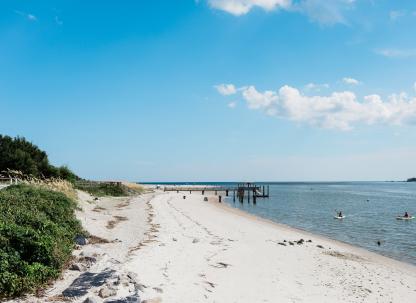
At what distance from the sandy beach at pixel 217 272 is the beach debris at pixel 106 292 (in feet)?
0.07

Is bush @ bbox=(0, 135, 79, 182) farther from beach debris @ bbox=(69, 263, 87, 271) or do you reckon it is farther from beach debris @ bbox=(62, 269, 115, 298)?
beach debris @ bbox=(62, 269, 115, 298)

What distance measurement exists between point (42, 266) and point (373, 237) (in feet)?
76.2

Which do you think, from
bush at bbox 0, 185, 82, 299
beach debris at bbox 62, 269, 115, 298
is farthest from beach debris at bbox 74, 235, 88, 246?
beach debris at bbox 62, 269, 115, 298

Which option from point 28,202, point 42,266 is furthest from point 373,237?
point 42,266

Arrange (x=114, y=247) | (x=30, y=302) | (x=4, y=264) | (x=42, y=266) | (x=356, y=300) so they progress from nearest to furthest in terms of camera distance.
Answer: (x=30, y=302) < (x=4, y=264) < (x=42, y=266) < (x=356, y=300) < (x=114, y=247)

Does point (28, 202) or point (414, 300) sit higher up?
point (28, 202)

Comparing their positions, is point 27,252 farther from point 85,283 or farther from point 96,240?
point 96,240

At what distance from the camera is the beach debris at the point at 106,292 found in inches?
328

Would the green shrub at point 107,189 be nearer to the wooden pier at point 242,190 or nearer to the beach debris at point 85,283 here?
the wooden pier at point 242,190

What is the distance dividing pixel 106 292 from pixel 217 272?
412cm

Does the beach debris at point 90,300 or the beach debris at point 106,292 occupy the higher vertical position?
the beach debris at point 106,292

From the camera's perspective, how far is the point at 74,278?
10.1 m

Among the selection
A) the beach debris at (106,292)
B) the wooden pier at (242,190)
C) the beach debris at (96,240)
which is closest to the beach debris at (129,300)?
the beach debris at (106,292)

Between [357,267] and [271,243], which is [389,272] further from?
[271,243]
